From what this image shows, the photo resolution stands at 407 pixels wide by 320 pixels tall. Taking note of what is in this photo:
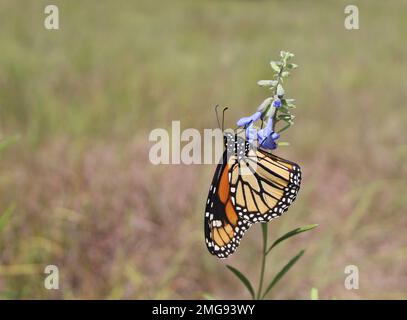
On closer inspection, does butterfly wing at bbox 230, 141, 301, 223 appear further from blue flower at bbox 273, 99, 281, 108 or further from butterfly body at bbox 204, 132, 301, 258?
blue flower at bbox 273, 99, 281, 108

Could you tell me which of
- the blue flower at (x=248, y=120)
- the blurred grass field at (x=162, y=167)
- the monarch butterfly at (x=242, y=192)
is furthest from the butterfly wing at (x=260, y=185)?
the blurred grass field at (x=162, y=167)

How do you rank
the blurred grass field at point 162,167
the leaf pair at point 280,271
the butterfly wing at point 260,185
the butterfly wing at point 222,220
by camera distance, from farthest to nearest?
the blurred grass field at point 162,167
the butterfly wing at point 222,220
the butterfly wing at point 260,185
the leaf pair at point 280,271

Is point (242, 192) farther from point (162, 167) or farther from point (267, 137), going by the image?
point (162, 167)

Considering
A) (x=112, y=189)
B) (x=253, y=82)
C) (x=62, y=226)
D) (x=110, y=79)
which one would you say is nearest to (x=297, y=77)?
(x=253, y=82)

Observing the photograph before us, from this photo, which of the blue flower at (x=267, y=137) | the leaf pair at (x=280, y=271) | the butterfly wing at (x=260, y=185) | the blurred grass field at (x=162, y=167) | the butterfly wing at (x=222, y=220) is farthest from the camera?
→ the blurred grass field at (x=162, y=167)

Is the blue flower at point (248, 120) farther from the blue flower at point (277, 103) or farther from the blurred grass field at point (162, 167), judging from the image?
the blurred grass field at point (162, 167)

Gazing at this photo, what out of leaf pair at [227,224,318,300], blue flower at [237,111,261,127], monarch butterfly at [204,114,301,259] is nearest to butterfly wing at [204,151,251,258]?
monarch butterfly at [204,114,301,259]

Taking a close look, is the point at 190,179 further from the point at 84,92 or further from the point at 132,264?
the point at 84,92

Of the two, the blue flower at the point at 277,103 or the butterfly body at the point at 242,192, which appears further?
the butterfly body at the point at 242,192

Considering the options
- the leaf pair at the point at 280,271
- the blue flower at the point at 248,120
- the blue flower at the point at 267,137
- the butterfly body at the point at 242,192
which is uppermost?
the blue flower at the point at 248,120
